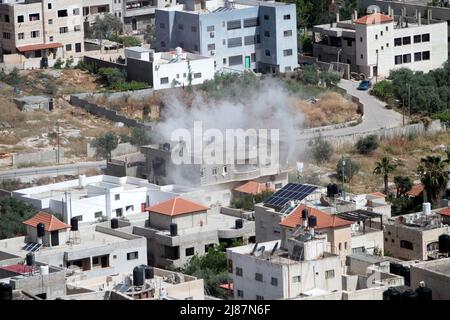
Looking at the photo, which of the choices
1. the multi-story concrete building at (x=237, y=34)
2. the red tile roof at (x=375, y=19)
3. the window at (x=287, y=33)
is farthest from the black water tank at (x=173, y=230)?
the red tile roof at (x=375, y=19)

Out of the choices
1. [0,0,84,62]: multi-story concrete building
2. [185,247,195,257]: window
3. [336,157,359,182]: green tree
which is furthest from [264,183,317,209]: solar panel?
[0,0,84,62]: multi-story concrete building

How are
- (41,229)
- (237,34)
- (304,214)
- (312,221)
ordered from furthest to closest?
1. (237,34)
2. (41,229)
3. (304,214)
4. (312,221)

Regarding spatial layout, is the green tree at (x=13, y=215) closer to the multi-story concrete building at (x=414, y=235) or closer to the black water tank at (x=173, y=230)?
the black water tank at (x=173, y=230)

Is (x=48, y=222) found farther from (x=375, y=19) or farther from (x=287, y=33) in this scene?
(x=375, y=19)

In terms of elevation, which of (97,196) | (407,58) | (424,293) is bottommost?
(97,196)

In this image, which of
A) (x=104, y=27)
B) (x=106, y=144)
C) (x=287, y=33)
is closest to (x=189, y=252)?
(x=106, y=144)

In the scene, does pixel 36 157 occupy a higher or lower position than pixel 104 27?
lower
